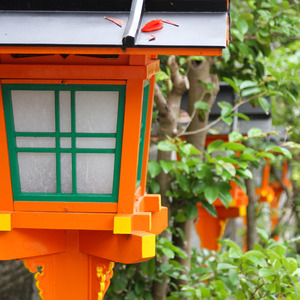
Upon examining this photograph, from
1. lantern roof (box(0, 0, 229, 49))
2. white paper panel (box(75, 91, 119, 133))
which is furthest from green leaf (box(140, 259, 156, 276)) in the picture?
lantern roof (box(0, 0, 229, 49))

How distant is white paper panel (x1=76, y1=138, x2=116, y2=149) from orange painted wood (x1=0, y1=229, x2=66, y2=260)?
0.39 m

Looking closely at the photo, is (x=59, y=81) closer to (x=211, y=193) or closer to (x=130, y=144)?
(x=130, y=144)

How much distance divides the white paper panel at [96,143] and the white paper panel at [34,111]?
0.38 feet

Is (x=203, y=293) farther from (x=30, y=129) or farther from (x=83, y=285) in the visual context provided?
(x=30, y=129)

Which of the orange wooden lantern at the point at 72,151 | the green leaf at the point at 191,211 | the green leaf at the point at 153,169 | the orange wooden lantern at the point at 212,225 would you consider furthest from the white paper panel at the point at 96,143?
the orange wooden lantern at the point at 212,225

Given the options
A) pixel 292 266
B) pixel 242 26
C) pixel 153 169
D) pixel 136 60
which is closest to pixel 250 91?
pixel 242 26

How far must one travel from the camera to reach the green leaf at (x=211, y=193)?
339 centimetres

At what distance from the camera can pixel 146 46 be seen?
1.84m

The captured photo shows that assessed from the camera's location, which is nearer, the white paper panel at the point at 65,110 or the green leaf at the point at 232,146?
the white paper panel at the point at 65,110

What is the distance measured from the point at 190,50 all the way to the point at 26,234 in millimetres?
1009

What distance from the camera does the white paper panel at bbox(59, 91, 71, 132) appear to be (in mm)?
2241

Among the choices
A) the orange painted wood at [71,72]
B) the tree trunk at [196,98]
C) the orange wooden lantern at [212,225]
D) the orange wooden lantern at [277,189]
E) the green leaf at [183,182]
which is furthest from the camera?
the orange wooden lantern at [277,189]

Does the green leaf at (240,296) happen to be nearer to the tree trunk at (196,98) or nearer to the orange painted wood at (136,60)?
the tree trunk at (196,98)

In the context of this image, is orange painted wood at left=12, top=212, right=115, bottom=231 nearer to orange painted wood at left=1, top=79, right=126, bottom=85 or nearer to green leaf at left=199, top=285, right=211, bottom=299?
orange painted wood at left=1, top=79, right=126, bottom=85
